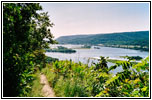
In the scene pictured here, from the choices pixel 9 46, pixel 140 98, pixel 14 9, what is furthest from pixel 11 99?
pixel 14 9

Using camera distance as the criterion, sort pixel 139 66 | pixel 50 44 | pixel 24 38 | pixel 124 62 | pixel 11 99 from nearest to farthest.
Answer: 1. pixel 139 66
2. pixel 124 62
3. pixel 11 99
4. pixel 24 38
5. pixel 50 44

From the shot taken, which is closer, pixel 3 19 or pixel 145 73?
pixel 145 73

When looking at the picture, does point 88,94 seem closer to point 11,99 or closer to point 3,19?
point 11,99

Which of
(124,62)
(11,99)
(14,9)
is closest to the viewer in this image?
(124,62)

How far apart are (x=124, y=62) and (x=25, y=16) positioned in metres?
3.96

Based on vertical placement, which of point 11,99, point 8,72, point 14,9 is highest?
point 14,9

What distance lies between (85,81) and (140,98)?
3.04 m

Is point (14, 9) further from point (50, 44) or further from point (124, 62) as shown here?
point (50, 44)

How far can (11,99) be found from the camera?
2.27 meters

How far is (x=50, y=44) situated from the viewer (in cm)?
1598

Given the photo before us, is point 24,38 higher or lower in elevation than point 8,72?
higher

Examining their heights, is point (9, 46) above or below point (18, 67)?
above

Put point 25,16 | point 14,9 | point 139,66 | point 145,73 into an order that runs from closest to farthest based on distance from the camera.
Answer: point 139,66, point 145,73, point 14,9, point 25,16

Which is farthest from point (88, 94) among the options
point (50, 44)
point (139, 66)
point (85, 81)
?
point (50, 44)
